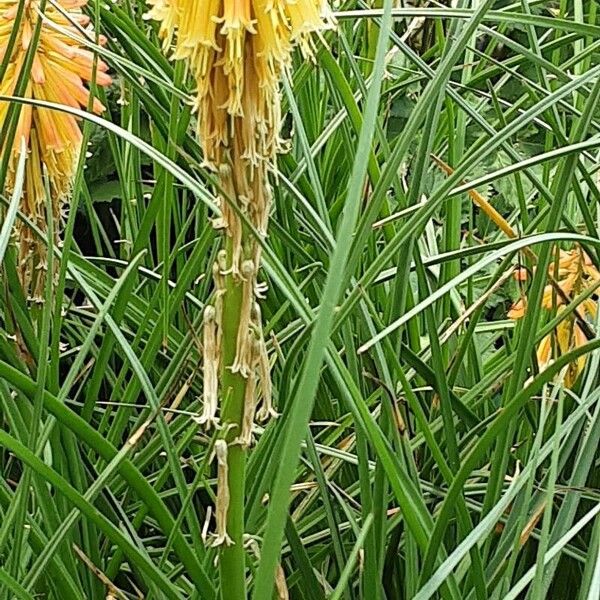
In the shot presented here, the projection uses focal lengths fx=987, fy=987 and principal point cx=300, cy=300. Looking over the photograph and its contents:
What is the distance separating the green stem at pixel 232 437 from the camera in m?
0.71

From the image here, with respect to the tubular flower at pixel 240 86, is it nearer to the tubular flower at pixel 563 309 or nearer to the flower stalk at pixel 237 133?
the flower stalk at pixel 237 133

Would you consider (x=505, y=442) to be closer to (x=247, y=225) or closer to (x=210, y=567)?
(x=210, y=567)

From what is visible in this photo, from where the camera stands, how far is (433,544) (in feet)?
2.73

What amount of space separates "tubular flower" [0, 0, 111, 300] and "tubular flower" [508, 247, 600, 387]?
56cm

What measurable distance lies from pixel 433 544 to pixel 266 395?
205 millimetres

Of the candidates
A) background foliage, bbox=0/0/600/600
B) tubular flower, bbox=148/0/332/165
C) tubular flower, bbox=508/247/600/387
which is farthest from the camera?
tubular flower, bbox=508/247/600/387

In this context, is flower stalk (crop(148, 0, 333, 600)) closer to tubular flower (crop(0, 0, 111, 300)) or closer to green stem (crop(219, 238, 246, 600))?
green stem (crop(219, 238, 246, 600))

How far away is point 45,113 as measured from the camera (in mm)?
1067

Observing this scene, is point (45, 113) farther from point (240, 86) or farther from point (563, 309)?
point (563, 309)

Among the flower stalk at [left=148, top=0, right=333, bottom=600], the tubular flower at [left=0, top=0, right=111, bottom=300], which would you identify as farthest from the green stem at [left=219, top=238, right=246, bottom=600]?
the tubular flower at [left=0, top=0, right=111, bottom=300]

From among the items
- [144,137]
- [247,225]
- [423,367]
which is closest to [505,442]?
[423,367]

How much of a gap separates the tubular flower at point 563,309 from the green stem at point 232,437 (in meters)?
0.48

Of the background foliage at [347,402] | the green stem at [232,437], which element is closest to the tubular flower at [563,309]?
the background foliage at [347,402]

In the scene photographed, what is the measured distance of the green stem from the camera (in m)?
0.71
